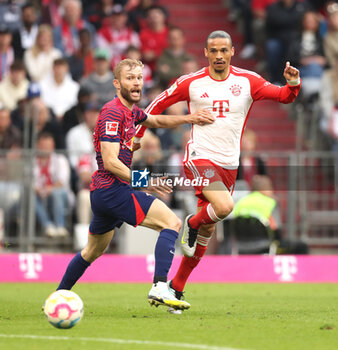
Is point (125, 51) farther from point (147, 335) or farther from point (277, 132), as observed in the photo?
point (147, 335)

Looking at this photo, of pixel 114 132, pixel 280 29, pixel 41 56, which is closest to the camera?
pixel 114 132

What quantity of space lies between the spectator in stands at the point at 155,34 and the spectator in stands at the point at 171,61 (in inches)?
24.9

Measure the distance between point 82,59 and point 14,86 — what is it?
191cm

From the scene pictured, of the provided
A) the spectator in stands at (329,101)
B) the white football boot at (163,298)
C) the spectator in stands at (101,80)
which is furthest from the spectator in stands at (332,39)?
the white football boot at (163,298)

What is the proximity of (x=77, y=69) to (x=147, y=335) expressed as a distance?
12.0 m

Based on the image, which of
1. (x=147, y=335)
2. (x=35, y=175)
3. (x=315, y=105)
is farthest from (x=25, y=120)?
(x=147, y=335)

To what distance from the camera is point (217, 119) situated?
989 centimetres

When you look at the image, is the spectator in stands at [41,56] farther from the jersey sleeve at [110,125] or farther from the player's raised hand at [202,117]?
the jersey sleeve at [110,125]

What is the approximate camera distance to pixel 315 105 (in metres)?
18.6

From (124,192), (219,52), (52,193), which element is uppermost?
(219,52)

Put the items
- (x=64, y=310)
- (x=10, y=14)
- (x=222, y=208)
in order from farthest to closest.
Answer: (x=10, y=14) < (x=222, y=208) < (x=64, y=310)

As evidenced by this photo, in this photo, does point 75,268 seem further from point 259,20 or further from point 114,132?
point 259,20

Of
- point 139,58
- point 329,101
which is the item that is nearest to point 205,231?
point 329,101

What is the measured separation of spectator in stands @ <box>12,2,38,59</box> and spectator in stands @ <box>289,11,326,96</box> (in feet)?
18.0
